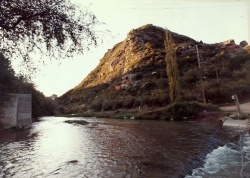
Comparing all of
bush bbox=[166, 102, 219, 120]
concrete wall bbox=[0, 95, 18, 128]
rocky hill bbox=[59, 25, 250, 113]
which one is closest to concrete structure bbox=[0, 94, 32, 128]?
concrete wall bbox=[0, 95, 18, 128]

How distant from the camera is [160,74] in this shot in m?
56.1

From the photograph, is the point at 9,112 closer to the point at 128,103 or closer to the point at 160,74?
the point at 128,103

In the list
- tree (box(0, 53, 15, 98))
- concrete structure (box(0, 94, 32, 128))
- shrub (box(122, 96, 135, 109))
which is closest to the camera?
tree (box(0, 53, 15, 98))

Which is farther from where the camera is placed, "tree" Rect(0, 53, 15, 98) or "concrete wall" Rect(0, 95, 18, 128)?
"concrete wall" Rect(0, 95, 18, 128)

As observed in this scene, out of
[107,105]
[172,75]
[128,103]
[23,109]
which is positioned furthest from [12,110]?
[107,105]

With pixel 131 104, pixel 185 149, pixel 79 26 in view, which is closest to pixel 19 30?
pixel 79 26

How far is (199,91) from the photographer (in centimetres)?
3884

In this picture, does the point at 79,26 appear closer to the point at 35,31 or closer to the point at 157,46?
the point at 35,31

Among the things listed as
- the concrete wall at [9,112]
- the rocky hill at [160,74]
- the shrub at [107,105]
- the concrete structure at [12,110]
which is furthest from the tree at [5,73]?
the shrub at [107,105]

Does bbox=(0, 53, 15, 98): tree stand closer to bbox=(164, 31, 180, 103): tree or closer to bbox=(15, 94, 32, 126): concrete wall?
bbox=(15, 94, 32, 126): concrete wall

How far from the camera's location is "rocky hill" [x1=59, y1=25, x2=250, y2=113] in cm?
3819

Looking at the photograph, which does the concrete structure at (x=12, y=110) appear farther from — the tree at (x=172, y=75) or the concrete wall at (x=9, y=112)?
the tree at (x=172, y=75)

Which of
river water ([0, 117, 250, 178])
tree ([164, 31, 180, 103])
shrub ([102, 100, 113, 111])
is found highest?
tree ([164, 31, 180, 103])

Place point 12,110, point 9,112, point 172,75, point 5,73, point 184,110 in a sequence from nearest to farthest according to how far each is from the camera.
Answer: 1. point 5,73
2. point 9,112
3. point 12,110
4. point 184,110
5. point 172,75
